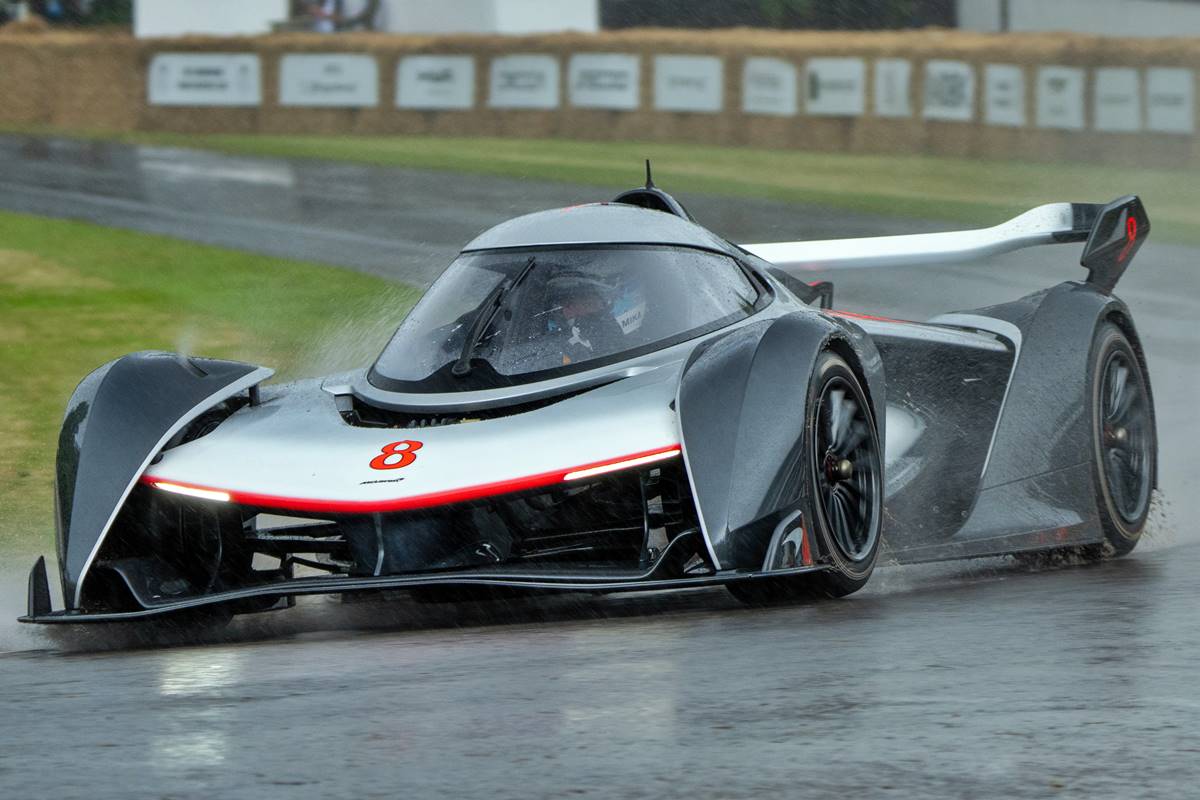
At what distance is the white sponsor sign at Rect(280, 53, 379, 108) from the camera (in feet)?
101

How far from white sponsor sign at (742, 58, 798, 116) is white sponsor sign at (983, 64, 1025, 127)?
9.85 feet

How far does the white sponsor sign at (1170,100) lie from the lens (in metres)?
26.3

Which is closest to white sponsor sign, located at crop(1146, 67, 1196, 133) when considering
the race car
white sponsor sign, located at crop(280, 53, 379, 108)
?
white sponsor sign, located at crop(280, 53, 379, 108)

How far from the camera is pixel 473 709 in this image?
4188 millimetres

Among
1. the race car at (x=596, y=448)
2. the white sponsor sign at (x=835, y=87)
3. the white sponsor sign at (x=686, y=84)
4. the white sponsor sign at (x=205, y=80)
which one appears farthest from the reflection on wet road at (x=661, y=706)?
the white sponsor sign at (x=205, y=80)

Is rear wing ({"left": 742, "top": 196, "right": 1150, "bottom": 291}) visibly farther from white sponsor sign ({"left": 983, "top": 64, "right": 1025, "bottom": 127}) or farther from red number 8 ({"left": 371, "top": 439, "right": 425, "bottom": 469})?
white sponsor sign ({"left": 983, "top": 64, "right": 1025, "bottom": 127})

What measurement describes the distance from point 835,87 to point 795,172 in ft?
9.51

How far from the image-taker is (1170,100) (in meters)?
26.6

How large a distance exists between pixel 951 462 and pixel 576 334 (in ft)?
4.90

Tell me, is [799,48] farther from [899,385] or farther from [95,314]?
[899,385]

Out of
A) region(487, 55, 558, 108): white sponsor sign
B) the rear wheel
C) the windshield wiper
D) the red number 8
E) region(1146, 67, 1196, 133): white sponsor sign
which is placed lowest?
the rear wheel

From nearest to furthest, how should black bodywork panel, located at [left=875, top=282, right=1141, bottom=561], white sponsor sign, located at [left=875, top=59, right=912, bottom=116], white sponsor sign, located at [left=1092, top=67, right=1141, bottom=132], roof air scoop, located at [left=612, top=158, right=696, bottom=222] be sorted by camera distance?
black bodywork panel, located at [left=875, top=282, right=1141, bottom=561]
roof air scoop, located at [left=612, top=158, right=696, bottom=222]
white sponsor sign, located at [left=1092, top=67, right=1141, bottom=132]
white sponsor sign, located at [left=875, top=59, right=912, bottom=116]

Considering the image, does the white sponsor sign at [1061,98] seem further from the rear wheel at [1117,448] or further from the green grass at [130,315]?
the rear wheel at [1117,448]

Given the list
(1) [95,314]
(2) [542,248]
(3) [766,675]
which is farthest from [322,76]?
(3) [766,675]
